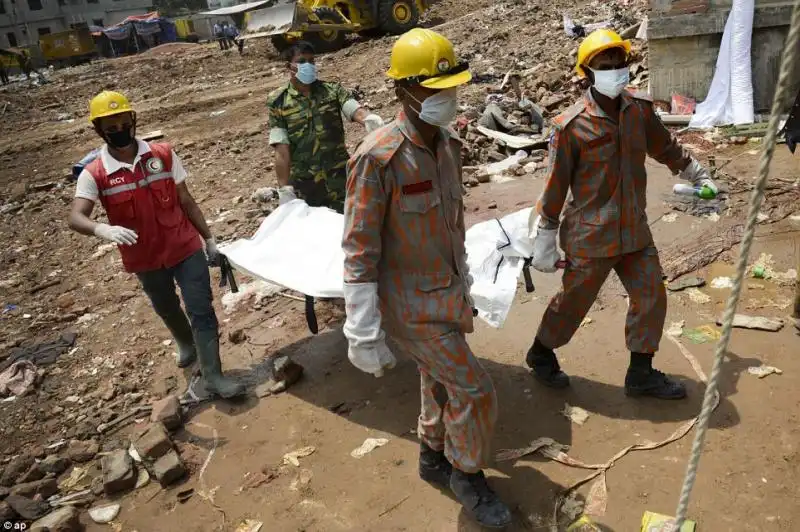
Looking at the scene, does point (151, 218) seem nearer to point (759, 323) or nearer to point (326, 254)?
point (326, 254)

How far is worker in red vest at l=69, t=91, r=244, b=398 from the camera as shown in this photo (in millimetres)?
3211

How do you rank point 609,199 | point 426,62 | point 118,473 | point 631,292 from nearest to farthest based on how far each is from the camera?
point 426,62, point 609,199, point 631,292, point 118,473

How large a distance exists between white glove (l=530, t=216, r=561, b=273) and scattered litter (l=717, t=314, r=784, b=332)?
1.30 metres

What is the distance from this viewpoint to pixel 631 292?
9.45ft

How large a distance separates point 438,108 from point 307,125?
2169 mm

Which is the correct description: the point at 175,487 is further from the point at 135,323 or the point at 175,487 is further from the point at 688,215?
the point at 688,215

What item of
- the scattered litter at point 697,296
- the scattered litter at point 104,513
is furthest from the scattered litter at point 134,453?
the scattered litter at point 697,296

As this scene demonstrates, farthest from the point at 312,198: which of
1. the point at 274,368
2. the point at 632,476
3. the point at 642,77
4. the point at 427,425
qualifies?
the point at 642,77

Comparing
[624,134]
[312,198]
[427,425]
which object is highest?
[624,134]

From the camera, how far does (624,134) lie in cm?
270

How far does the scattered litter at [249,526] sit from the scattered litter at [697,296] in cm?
301

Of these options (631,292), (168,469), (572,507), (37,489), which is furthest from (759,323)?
(37,489)

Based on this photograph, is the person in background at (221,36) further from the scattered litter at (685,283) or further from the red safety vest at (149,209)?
the scattered litter at (685,283)

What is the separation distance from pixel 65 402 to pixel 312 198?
2122 mm
